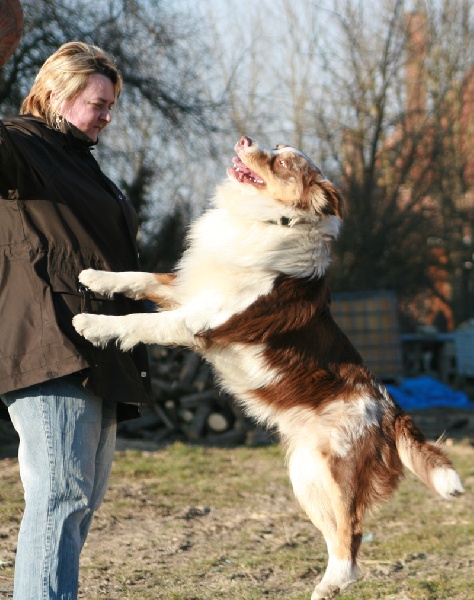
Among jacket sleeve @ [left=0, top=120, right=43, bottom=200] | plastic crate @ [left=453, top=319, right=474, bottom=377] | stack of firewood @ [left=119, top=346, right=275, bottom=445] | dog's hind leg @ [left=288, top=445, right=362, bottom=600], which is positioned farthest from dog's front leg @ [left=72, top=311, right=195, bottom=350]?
plastic crate @ [left=453, top=319, right=474, bottom=377]

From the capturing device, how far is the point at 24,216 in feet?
9.60

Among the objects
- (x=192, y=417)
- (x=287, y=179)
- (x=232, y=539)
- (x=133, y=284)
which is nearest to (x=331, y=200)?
(x=287, y=179)

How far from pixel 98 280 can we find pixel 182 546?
3.26 m

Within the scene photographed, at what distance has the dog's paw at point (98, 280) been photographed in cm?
301

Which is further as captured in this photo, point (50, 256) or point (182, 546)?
point (182, 546)

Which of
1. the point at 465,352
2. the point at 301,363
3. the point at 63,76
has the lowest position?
the point at 465,352

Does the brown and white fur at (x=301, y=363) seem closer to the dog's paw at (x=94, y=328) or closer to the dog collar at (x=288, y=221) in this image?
the dog collar at (x=288, y=221)

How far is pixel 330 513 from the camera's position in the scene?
3.76m

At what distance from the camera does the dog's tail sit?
3641 mm

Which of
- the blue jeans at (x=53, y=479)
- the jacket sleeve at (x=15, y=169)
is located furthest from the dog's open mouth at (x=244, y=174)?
the blue jeans at (x=53, y=479)

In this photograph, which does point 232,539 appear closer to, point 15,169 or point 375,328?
point 15,169

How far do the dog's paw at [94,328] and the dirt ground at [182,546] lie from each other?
2043 mm

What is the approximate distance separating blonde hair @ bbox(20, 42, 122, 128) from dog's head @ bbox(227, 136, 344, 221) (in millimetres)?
1078

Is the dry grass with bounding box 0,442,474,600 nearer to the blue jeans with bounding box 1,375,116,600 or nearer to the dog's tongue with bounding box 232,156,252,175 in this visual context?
the blue jeans with bounding box 1,375,116,600
